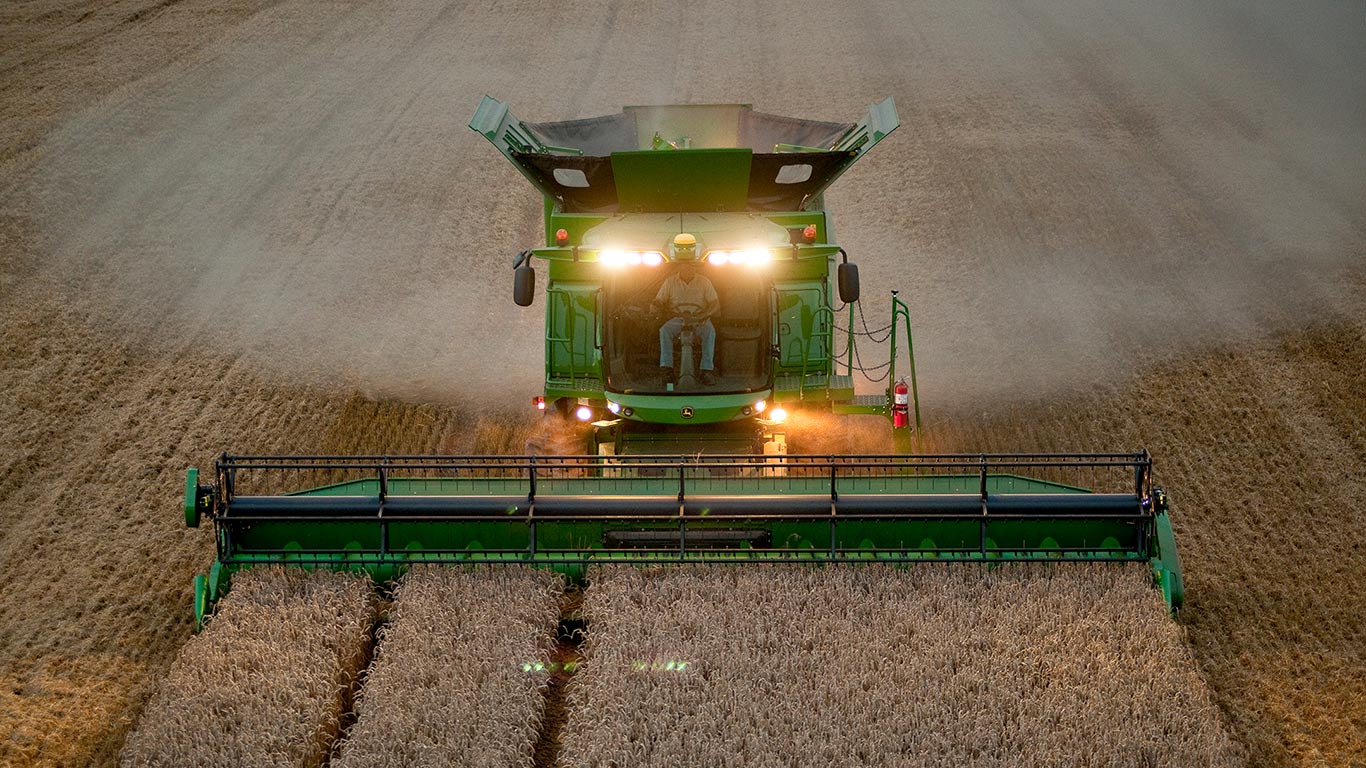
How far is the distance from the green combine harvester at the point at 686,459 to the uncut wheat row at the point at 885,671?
233 mm

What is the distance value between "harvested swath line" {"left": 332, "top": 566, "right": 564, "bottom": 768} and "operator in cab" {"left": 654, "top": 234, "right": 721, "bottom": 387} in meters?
1.71

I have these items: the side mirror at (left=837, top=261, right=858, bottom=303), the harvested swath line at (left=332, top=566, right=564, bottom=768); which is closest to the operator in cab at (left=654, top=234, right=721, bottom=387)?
the side mirror at (left=837, top=261, right=858, bottom=303)

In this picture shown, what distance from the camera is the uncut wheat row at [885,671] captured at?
689cm

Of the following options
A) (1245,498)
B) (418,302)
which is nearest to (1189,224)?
(1245,498)

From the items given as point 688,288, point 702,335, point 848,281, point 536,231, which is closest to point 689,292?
point 688,288

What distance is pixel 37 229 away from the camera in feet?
53.8

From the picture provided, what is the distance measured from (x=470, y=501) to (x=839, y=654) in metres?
2.11

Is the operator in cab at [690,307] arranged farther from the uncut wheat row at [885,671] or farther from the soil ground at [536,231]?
the soil ground at [536,231]

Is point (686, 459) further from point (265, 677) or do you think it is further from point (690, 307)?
point (265, 677)

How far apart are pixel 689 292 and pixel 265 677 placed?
127 inches

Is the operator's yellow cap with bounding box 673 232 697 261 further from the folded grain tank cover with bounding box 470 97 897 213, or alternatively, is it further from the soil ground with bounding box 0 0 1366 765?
the soil ground with bounding box 0 0 1366 765

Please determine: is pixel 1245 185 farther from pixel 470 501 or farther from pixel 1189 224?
pixel 470 501

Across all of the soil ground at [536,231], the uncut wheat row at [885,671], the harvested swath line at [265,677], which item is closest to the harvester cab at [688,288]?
the uncut wheat row at [885,671]

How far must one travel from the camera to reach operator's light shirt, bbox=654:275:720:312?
9125 mm
